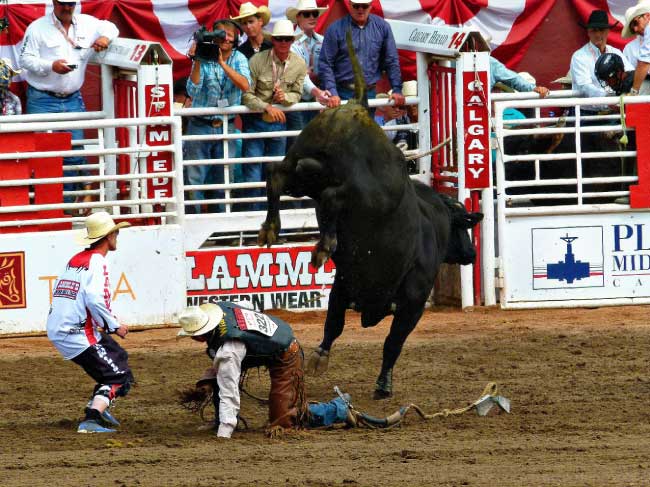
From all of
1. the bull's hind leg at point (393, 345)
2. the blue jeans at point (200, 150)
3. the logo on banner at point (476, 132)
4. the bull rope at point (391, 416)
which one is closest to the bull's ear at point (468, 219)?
the bull's hind leg at point (393, 345)

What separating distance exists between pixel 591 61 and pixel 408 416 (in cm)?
554

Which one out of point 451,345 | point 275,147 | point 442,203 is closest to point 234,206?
point 275,147

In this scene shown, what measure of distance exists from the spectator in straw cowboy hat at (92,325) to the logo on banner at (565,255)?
17.5 ft

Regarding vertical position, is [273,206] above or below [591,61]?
below

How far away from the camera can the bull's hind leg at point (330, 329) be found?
30.5 ft

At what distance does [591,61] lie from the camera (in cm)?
1299

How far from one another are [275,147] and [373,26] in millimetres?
1425

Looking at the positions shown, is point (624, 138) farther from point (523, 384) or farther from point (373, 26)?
point (523, 384)

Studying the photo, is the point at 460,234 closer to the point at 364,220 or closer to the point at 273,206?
the point at 364,220

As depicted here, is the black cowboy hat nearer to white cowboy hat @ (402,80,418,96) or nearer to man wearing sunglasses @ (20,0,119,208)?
white cowboy hat @ (402,80,418,96)

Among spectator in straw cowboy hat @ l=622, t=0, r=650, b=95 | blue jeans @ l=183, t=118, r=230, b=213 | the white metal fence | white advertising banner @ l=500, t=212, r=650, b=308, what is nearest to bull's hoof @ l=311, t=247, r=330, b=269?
the white metal fence

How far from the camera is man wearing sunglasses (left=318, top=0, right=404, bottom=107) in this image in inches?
485

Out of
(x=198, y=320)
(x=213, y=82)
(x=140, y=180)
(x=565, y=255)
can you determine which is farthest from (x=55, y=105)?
(x=198, y=320)

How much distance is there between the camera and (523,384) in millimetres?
9766
